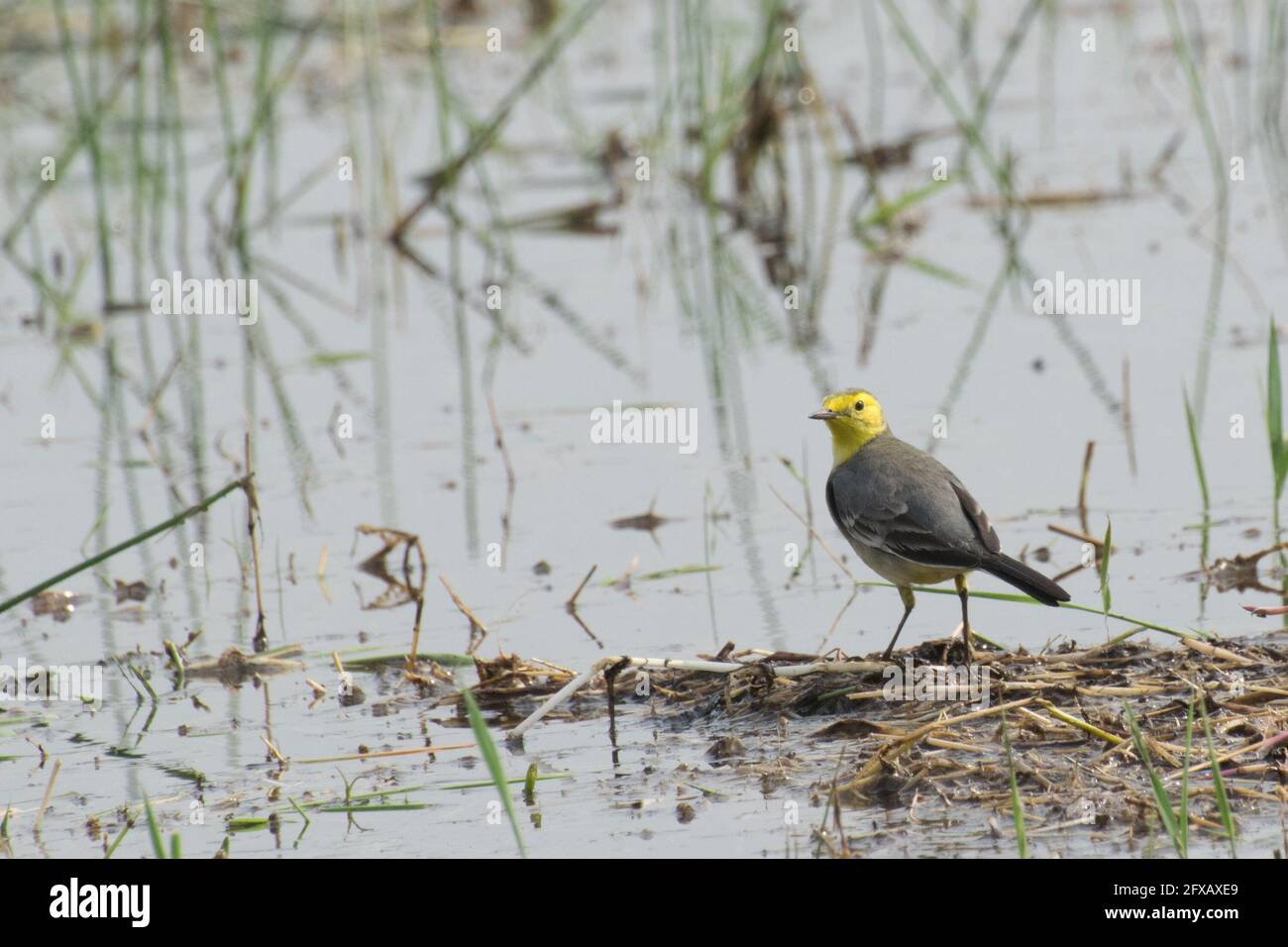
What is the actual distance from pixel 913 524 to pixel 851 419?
0.93m

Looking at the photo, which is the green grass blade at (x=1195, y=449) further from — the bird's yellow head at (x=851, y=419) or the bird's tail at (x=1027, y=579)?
the bird's tail at (x=1027, y=579)

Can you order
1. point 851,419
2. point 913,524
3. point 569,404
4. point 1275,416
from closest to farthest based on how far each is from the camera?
point 913,524 → point 1275,416 → point 851,419 → point 569,404

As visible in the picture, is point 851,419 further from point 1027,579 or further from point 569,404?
point 569,404

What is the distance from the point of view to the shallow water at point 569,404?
624cm

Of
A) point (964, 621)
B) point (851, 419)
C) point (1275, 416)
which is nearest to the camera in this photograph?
point (964, 621)

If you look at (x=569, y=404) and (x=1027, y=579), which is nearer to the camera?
(x=1027, y=579)

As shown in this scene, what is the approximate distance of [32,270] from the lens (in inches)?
511

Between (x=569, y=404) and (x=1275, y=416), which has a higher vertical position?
(x=569, y=404)

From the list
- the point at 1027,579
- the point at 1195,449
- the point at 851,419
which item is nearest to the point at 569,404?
the point at 851,419

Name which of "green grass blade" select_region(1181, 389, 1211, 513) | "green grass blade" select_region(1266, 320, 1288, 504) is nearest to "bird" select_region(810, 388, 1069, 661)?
"green grass blade" select_region(1181, 389, 1211, 513)

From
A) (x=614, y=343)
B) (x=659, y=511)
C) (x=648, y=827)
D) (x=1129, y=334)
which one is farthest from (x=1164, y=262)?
(x=648, y=827)

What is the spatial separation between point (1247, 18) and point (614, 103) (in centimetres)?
553

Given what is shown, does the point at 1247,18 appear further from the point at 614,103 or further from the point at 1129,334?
the point at 1129,334

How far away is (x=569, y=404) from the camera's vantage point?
10.3m
